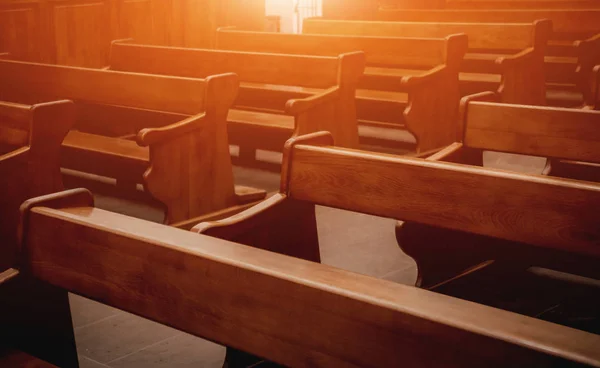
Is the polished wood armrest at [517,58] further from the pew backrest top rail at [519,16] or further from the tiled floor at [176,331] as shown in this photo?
the tiled floor at [176,331]

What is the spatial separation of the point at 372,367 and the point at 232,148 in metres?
5.07

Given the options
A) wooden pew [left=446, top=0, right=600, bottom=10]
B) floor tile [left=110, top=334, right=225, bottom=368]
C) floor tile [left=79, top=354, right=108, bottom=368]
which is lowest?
floor tile [left=79, top=354, right=108, bottom=368]

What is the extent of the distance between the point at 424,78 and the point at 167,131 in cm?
201

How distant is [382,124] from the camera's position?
6.62 m

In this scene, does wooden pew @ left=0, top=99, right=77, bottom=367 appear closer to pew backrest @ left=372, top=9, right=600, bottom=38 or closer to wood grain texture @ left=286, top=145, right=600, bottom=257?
wood grain texture @ left=286, top=145, right=600, bottom=257

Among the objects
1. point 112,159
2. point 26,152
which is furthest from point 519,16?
point 26,152

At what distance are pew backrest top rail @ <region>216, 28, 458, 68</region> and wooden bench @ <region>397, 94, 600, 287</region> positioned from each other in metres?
2.05

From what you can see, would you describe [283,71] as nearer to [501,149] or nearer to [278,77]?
[278,77]

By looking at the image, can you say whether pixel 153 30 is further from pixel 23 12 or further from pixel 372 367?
pixel 372 367

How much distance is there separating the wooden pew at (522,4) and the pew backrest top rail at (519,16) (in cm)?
120

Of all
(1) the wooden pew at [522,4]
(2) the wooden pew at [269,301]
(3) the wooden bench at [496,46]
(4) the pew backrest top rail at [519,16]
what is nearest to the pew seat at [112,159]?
(3) the wooden bench at [496,46]

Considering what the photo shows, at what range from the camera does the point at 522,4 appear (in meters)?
8.95

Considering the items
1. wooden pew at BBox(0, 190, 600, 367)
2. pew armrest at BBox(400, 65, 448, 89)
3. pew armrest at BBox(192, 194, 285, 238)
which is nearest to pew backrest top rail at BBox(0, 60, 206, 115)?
pew armrest at BBox(400, 65, 448, 89)

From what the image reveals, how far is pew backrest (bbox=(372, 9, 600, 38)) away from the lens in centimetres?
720
